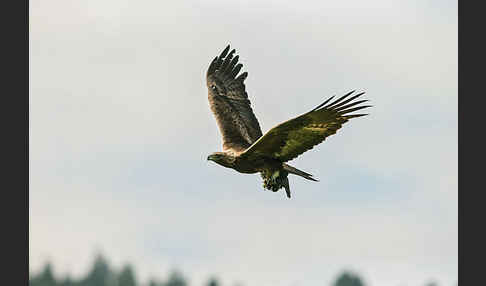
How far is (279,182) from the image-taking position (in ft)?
70.7

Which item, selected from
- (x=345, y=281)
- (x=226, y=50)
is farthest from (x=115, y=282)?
(x=226, y=50)

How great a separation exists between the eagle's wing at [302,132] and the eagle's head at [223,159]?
0.50 meters

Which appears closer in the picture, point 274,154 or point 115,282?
point 274,154

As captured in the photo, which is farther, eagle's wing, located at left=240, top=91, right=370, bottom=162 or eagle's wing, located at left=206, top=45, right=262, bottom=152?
eagle's wing, located at left=206, top=45, right=262, bottom=152

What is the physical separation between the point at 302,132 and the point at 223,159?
1.59 meters

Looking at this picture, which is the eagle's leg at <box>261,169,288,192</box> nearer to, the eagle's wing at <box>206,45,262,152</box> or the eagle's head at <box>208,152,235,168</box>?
the eagle's head at <box>208,152,235,168</box>

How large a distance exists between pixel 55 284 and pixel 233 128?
326ft

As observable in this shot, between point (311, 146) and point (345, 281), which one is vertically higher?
point (311, 146)

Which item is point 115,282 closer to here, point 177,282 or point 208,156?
point 177,282

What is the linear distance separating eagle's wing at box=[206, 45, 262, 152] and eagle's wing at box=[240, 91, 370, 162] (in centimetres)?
142

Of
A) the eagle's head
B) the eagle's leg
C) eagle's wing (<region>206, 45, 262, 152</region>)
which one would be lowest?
the eagle's leg

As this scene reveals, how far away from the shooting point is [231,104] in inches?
992

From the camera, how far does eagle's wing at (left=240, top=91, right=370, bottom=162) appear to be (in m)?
20.9

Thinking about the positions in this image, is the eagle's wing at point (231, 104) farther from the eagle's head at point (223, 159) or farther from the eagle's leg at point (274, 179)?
the eagle's leg at point (274, 179)
